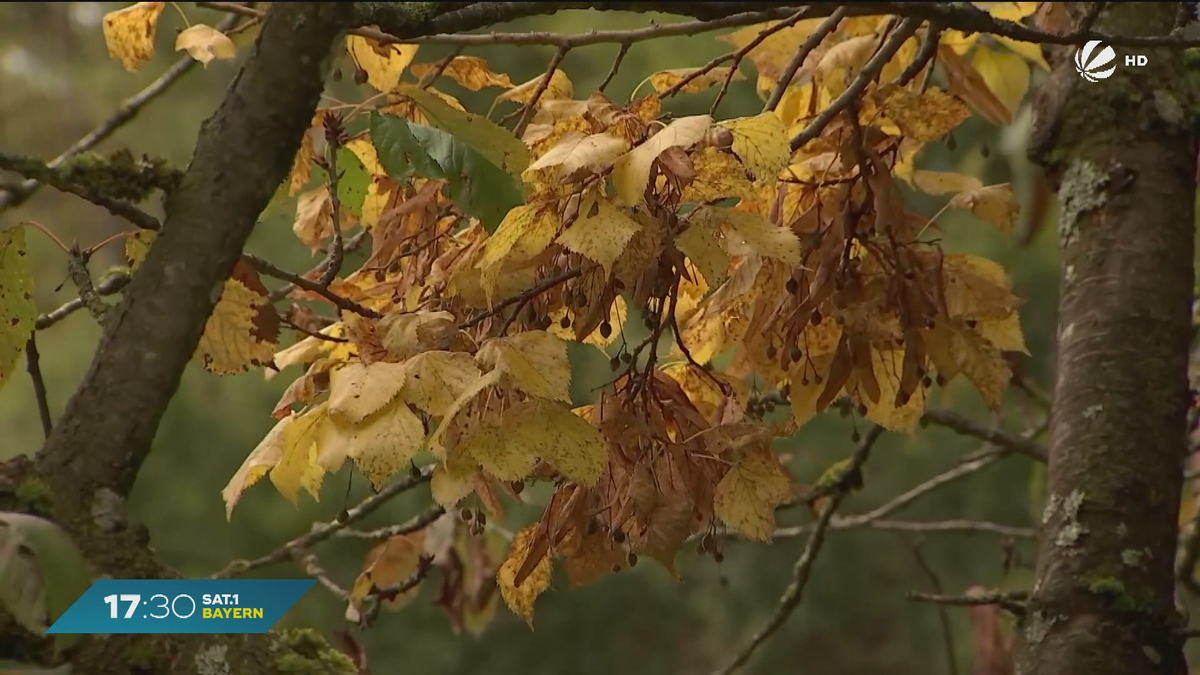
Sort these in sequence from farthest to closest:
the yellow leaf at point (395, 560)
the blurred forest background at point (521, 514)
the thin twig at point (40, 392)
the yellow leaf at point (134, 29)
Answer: the blurred forest background at point (521, 514) → the yellow leaf at point (395, 560) → the yellow leaf at point (134, 29) → the thin twig at point (40, 392)

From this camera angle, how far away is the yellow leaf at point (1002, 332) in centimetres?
120

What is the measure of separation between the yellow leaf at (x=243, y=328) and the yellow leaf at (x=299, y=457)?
73mm

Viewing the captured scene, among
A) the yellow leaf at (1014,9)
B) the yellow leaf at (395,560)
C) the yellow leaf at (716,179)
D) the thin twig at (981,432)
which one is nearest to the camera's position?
the yellow leaf at (716,179)

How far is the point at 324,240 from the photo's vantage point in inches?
56.5

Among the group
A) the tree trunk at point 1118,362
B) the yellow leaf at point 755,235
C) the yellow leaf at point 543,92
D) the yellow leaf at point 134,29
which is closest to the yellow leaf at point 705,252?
the yellow leaf at point 755,235

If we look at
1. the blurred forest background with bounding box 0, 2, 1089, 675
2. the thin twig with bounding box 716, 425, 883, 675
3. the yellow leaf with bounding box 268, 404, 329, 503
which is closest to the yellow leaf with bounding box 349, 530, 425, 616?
the thin twig with bounding box 716, 425, 883, 675

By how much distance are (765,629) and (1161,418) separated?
0.57 metres

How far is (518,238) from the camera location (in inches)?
35.5

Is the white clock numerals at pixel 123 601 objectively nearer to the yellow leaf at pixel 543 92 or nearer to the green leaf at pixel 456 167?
the green leaf at pixel 456 167

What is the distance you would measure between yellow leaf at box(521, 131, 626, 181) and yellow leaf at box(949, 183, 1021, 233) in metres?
0.45

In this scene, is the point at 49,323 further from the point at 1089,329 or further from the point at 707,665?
the point at 707,665

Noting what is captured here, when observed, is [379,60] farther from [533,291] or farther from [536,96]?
[533,291]

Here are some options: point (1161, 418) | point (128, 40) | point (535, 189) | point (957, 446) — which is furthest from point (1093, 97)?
point (957, 446)

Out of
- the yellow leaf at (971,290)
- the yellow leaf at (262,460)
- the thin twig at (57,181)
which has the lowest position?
the yellow leaf at (262,460)
